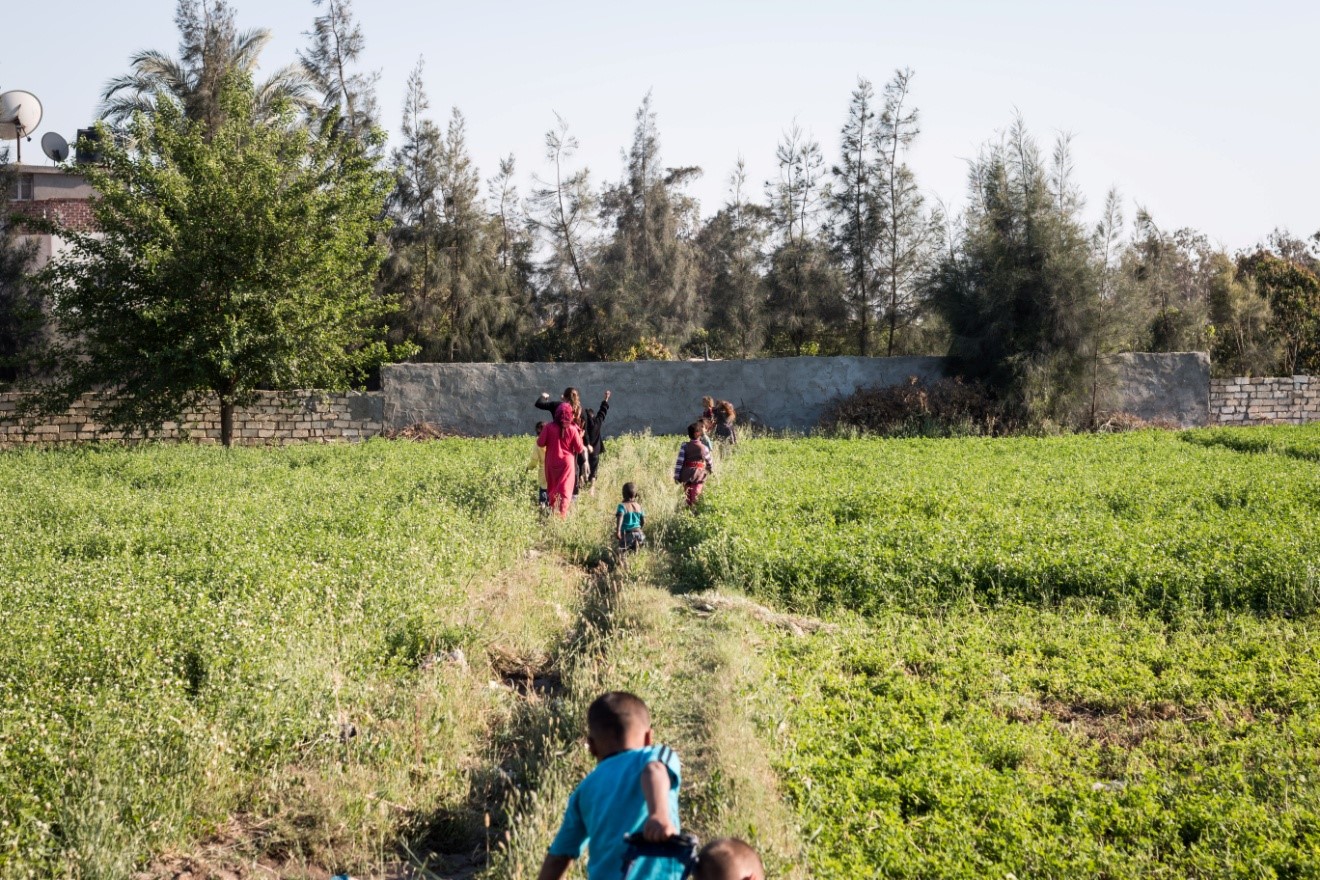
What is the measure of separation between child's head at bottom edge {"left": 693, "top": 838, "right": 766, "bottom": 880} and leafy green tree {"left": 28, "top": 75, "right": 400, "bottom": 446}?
20398 millimetres

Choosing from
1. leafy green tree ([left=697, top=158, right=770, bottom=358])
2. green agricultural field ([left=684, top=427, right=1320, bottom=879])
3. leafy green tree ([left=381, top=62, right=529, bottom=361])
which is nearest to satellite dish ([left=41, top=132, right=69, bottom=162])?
leafy green tree ([left=381, top=62, right=529, bottom=361])

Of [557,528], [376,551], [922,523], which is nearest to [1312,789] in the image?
[922,523]

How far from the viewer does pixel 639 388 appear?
92.5 feet

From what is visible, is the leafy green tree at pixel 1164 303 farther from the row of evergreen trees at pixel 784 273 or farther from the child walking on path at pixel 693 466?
the child walking on path at pixel 693 466

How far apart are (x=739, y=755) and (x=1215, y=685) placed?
12.5 feet

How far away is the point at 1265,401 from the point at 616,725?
32316 millimetres

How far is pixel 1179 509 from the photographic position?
40.5ft

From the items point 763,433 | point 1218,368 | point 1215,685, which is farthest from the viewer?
point 1218,368

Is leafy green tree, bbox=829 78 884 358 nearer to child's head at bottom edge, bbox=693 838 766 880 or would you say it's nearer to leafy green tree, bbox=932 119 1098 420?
leafy green tree, bbox=932 119 1098 420

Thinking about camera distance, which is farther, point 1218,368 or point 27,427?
point 1218,368

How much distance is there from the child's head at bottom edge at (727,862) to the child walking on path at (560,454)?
10090mm

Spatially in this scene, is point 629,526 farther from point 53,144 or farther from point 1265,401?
point 53,144

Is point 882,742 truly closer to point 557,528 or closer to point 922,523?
point 922,523

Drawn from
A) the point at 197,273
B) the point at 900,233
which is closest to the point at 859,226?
the point at 900,233
